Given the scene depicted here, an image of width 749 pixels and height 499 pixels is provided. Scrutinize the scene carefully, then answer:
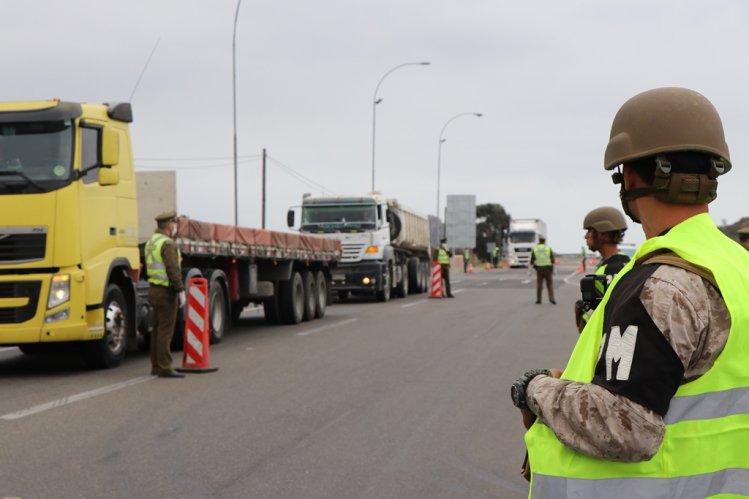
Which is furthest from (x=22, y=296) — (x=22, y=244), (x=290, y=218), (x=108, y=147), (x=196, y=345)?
(x=290, y=218)

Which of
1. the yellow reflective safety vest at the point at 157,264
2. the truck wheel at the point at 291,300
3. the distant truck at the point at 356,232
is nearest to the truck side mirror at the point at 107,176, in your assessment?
the yellow reflective safety vest at the point at 157,264

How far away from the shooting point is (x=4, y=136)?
10.9 meters

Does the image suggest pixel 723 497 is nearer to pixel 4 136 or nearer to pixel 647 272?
pixel 647 272

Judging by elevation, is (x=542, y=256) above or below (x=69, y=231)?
below

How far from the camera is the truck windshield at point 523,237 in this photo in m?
71.1

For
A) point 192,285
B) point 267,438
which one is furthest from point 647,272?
point 192,285

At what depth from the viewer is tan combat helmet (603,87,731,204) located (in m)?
2.07

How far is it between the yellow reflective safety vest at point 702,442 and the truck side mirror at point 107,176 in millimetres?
9847

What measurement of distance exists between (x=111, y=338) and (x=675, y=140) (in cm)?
1054

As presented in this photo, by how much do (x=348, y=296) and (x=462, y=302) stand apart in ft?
17.4

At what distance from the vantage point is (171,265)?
11.2 meters

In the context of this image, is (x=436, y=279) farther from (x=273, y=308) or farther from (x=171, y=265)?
(x=171, y=265)

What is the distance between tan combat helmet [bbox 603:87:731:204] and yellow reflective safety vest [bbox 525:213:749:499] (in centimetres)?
15

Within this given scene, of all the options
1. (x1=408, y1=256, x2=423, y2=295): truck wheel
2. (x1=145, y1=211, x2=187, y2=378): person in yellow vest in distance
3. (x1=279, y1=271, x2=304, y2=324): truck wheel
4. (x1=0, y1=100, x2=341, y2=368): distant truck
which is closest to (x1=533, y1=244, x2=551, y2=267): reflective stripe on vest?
(x1=408, y1=256, x2=423, y2=295): truck wheel
